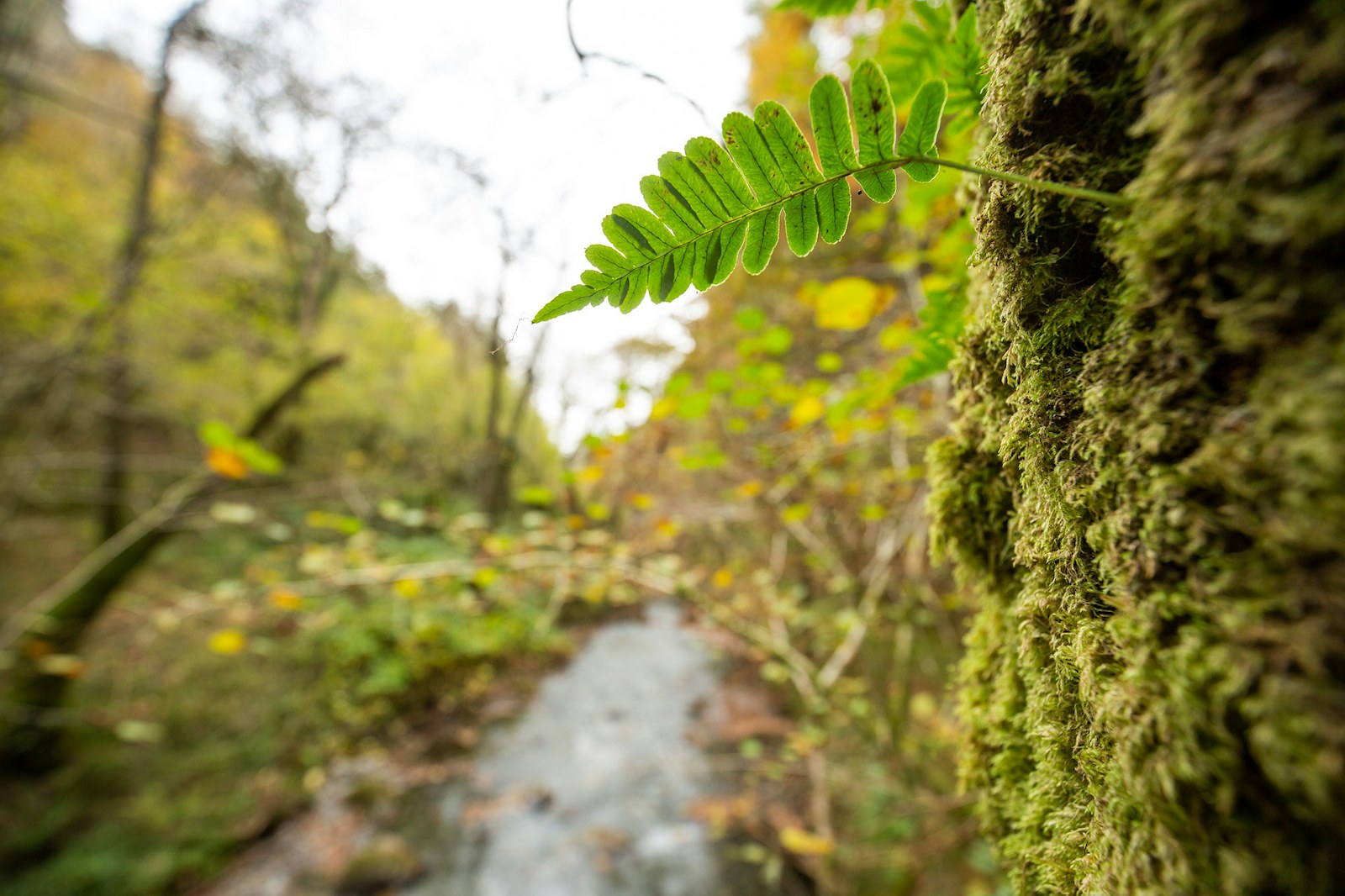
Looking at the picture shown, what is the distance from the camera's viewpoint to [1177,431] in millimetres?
396

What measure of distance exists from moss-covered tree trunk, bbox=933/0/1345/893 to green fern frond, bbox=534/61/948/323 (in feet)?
0.46

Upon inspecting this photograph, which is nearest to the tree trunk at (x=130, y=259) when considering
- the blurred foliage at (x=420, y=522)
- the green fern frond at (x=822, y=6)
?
the blurred foliage at (x=420, y=522)

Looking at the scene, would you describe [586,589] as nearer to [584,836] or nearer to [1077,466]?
[584,836]

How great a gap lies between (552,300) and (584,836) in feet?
19.9

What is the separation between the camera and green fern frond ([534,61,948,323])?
20.9 inches

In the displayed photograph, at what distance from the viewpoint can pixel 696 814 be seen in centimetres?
493

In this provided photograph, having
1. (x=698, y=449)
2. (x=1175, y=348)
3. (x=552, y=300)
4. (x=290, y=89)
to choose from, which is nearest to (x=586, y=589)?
(x=698, y=449)

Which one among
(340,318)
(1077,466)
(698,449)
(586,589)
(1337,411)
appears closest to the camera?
(1337,411)

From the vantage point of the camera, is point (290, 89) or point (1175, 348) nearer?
point (1175, 348)

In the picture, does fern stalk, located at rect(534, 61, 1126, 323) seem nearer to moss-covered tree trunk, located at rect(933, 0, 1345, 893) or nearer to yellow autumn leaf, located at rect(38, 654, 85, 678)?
moss-covered tree trunk, located at rect(933, 0, 1345, 893)

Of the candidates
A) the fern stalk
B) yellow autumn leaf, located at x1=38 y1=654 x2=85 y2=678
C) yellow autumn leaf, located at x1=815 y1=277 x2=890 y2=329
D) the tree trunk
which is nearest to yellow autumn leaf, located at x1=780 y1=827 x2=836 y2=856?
yellow autumn leaf, located at x1=815 y1=277 x2=890 y2=329

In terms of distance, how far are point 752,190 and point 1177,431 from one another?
459 mm

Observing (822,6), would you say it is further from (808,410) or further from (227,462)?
(227,462)

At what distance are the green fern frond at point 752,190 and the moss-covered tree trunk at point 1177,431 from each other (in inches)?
5.5
